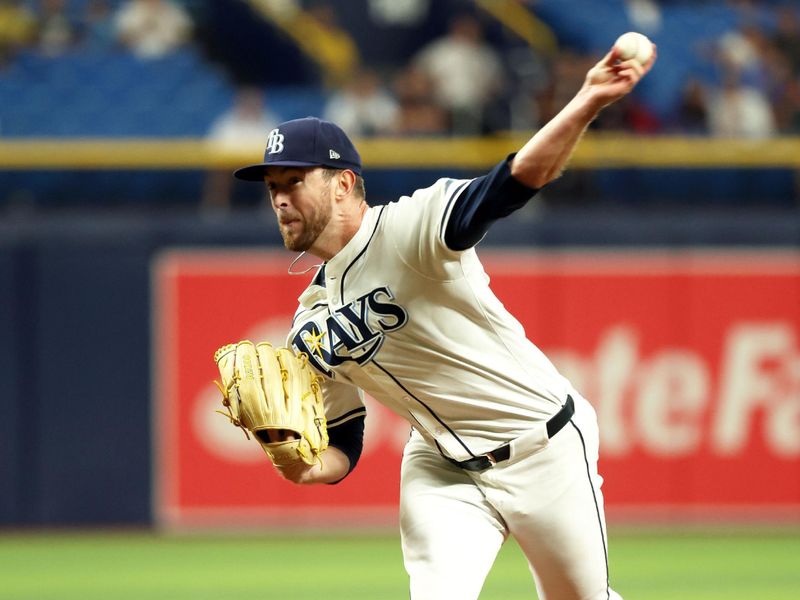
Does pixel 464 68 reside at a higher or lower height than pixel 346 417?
higher

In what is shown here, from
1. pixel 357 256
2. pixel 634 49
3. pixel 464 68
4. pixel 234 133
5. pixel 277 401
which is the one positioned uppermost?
pixel 464 68

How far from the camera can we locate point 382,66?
12570 millimetres

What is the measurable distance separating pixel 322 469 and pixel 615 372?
5.83 m

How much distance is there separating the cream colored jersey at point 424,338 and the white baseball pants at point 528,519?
105mm

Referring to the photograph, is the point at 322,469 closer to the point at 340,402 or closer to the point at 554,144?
the point at 340,402

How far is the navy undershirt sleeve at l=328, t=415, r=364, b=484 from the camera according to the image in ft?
14.6

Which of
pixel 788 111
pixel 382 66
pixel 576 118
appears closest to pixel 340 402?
pixel 576 118

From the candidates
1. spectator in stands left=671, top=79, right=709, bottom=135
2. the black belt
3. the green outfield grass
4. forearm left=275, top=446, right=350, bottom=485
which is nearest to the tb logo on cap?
forearm left=275, top=446, right=350, bottom=485

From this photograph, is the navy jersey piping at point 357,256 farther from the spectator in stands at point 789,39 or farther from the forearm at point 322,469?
the spectator in stands at point 789,39

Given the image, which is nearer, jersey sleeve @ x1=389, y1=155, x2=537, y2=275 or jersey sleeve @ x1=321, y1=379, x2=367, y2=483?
jersey sleeve @ x1=389, y1=155, x2=537, y2=275

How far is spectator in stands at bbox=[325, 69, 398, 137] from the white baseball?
22.9 feet

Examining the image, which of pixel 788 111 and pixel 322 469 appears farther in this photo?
pixel 788 111

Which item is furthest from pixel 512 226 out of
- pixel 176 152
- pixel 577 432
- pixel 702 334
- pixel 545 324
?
pixel 577 432

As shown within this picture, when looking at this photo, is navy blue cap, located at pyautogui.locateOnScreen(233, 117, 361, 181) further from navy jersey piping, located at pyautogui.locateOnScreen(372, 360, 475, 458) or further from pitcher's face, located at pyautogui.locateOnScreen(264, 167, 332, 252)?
navy jersey piping, located at pyautogui.locateOnScreen(372, 360, 475, 458)
